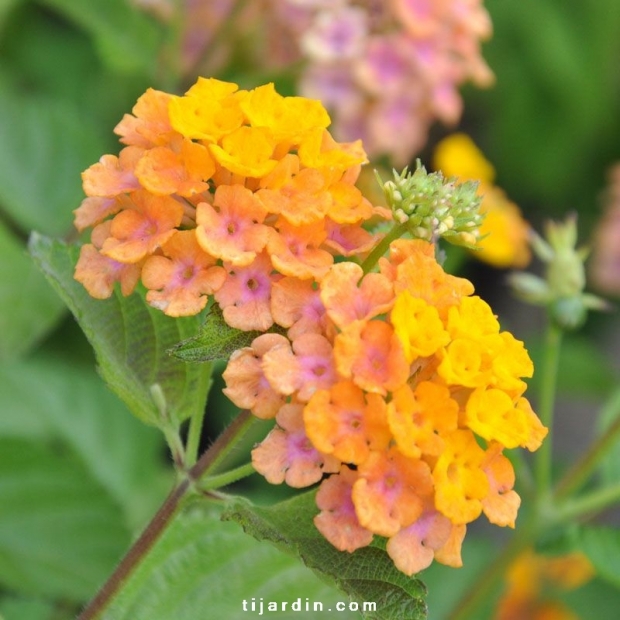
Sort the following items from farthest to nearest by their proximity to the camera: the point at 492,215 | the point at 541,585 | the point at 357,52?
the point at 541,585 < the point at 492,215 < the point at 357,52

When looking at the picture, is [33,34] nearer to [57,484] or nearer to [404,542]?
[57,484]

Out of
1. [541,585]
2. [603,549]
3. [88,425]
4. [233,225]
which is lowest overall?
[541,585]

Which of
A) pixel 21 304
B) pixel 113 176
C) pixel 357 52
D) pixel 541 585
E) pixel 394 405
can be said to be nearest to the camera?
pixel 394 405

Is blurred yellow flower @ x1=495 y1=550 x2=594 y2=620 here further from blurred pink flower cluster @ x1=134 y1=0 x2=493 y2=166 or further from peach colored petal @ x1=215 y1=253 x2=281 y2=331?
peach colored petal @ x1=215 y1=253 x2=281 y2=331

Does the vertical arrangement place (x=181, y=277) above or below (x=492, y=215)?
above

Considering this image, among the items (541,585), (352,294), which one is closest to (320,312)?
(352,294)

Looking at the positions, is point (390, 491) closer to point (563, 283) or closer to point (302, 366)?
point (302, 366)

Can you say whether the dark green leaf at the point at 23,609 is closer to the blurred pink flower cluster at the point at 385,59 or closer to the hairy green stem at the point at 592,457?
the hairy green stem at the point at 592,457

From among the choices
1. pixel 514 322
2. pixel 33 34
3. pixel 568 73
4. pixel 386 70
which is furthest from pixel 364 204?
pixel 514 322
